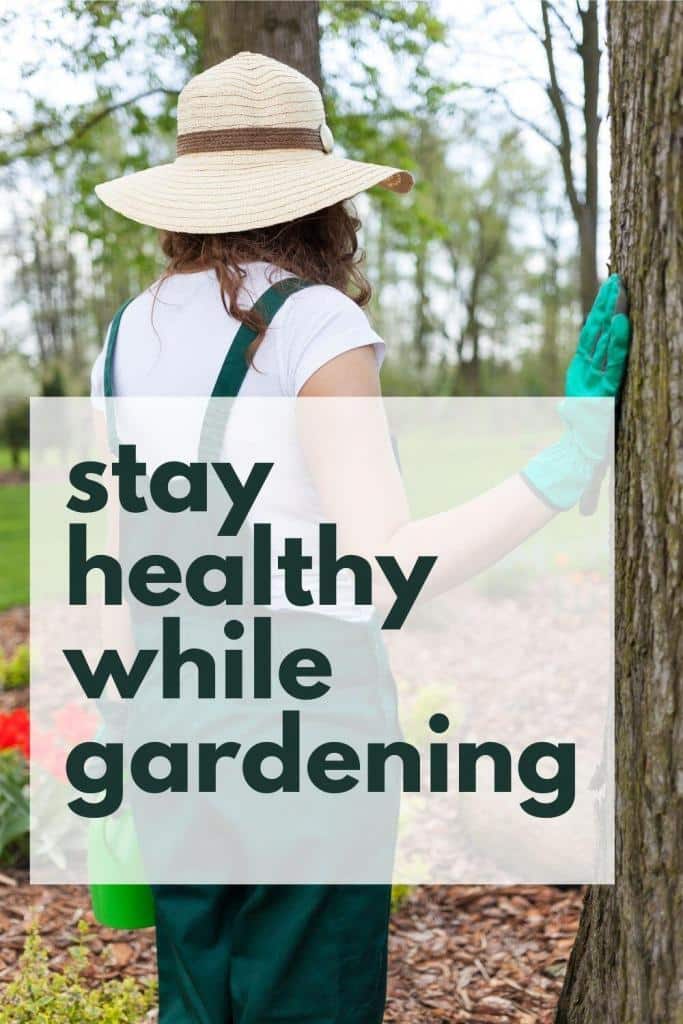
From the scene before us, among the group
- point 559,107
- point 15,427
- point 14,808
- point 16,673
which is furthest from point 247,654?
point 15,427

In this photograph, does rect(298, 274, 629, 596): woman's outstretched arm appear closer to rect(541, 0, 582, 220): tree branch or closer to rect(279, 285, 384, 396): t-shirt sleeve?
rect(279, 285, 384, 396): t-shirt sleeve

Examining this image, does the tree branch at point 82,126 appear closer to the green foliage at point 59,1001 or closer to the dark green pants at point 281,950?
the green foliage at point 59,1001

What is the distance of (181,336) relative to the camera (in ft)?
5.68

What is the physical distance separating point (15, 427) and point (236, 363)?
16.2m

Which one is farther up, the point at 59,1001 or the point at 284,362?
the point at 284,362

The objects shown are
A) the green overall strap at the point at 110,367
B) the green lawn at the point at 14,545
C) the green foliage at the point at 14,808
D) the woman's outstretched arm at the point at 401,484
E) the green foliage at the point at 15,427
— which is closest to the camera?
the woman's outstretched arm at the point at 401,484

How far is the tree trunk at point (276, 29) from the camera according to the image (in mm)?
3533

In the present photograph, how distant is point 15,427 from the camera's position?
1703 centimetres

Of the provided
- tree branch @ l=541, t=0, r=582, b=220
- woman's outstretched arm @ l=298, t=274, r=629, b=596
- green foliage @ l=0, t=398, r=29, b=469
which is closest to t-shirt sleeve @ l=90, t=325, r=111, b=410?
woman's outstretched arm @ l=298, t=274, r=629, b=596

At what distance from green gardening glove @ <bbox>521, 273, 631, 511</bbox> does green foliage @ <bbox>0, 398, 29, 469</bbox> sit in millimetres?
15926

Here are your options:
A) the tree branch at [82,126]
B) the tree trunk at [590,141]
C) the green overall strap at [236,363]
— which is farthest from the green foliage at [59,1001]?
the tree branch at [82,126]

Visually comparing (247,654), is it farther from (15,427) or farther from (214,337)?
(15,427)

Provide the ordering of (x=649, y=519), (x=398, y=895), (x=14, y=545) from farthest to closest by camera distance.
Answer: (x=14, y=545)
(x=398, y=895)
(x=649, y=519)

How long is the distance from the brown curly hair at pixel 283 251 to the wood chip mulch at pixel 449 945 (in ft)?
6.00
